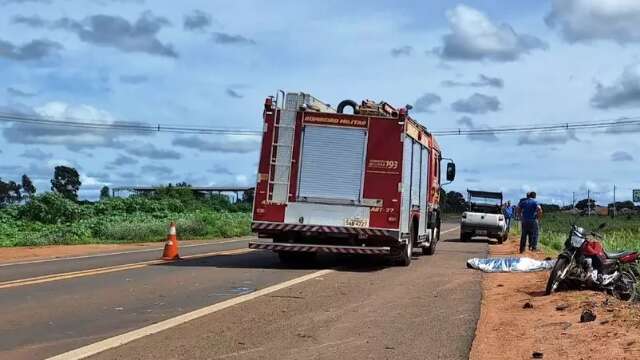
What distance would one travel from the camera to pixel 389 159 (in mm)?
15828

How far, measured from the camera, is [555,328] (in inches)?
344

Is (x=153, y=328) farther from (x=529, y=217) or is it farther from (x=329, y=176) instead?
(x=529, y=217)

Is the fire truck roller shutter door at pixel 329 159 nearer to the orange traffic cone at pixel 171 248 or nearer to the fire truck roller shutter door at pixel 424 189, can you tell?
the fire truck roller shutter door at pixel 424 189

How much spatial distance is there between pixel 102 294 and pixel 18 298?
1.23m

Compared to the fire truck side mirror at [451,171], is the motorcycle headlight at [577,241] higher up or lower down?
lower down

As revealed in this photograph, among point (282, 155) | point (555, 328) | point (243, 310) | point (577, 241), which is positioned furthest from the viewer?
point (282, 155)

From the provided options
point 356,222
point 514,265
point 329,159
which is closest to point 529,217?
point 514,265

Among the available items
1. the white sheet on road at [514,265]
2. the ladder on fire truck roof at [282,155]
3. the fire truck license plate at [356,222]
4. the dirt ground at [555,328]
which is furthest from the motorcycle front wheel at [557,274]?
the ladder on fire truck roof at [282,155]

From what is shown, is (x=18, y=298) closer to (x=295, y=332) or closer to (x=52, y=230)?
(x=295, y=332)

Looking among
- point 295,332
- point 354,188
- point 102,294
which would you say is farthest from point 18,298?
point 354,188

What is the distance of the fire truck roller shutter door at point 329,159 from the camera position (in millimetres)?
15859

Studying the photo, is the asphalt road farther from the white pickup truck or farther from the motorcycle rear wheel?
the white pickup truck

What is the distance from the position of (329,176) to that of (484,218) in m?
16.6

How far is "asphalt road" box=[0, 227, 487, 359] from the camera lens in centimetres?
775
